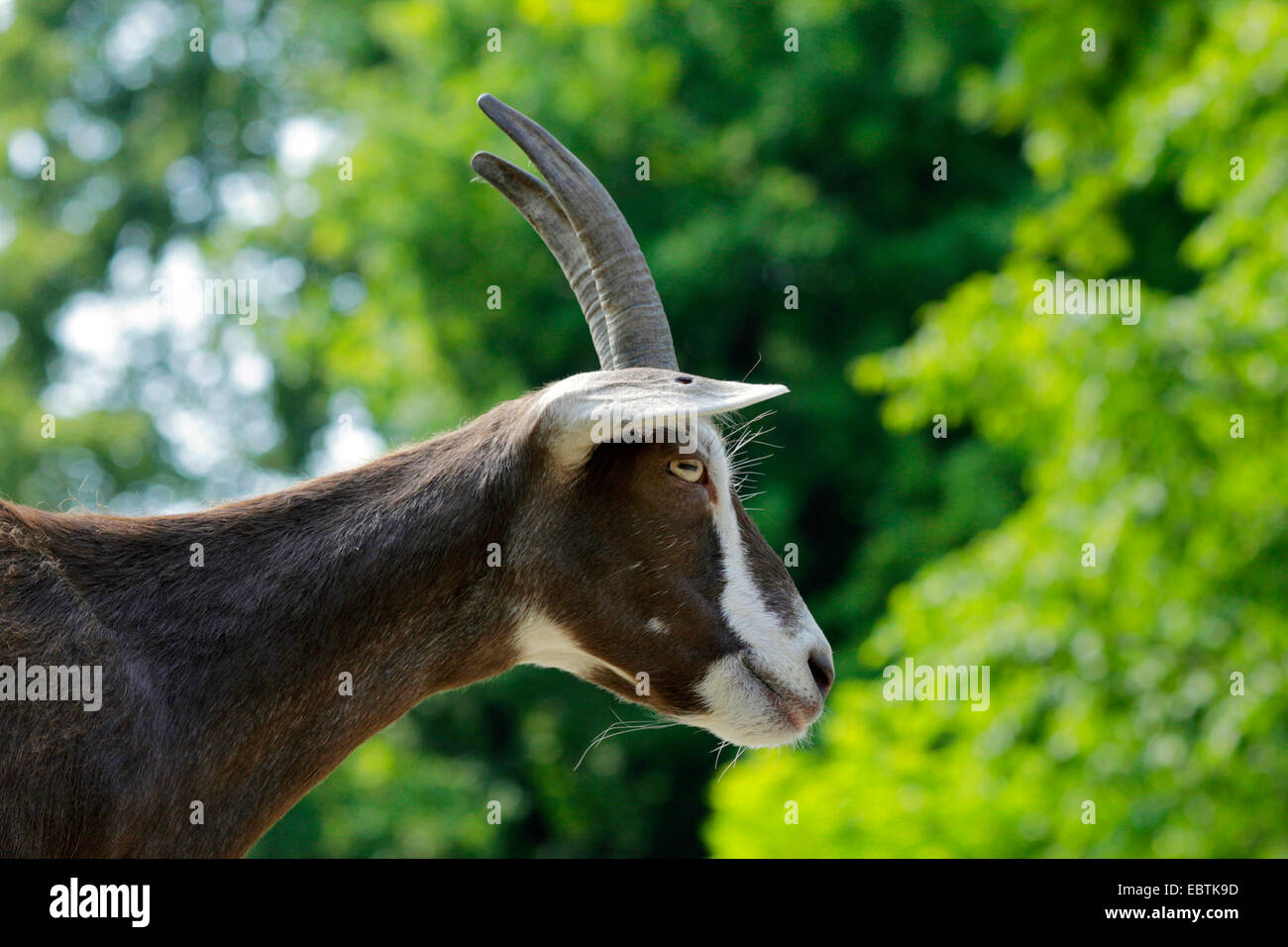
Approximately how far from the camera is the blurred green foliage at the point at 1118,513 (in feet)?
26.8

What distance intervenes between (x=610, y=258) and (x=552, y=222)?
36 cm

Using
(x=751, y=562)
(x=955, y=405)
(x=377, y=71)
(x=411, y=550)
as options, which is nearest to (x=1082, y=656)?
(x=955, y=405)

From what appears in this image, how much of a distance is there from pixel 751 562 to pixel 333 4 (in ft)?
Answer: 73.1

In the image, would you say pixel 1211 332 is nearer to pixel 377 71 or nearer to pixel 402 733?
pixel 402 733

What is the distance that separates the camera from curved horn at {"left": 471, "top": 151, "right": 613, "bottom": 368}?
408cm

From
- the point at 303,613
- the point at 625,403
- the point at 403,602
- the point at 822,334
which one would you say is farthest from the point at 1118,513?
the point at 822,334

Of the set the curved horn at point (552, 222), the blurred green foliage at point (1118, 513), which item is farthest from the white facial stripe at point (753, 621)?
the blurred green foliage at point (1118, 513)

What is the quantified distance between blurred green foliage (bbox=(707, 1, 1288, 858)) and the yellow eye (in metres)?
5.11

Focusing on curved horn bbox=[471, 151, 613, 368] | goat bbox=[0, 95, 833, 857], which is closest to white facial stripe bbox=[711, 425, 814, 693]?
goat bbox=[0, 95, 833, 857]

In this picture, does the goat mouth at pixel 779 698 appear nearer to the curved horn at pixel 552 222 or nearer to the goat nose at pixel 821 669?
the goat nose at pixel 821 669

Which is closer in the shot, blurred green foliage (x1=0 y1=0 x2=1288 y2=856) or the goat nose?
the goat nose

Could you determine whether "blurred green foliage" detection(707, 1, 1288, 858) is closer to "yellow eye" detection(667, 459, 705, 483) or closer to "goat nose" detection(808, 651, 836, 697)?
"goat nose" detection(808, 651, 836, 697)

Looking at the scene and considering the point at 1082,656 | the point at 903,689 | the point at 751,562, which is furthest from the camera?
the point at 903,689

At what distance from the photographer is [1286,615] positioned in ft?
27.9
